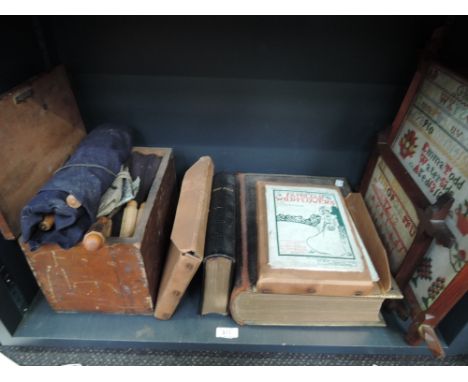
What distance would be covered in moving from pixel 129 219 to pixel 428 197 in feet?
2.27

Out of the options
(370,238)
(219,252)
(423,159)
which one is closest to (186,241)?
(219,252)

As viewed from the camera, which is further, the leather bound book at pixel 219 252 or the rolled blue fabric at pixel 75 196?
the leather bound book at pixel 219 252

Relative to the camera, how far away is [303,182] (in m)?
0.98

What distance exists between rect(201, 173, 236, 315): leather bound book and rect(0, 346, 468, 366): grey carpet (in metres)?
0.11

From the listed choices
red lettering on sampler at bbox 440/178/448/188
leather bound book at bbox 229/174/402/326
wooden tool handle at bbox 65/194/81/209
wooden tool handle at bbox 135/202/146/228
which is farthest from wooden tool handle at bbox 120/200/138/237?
red lettering on sampler at bbox 440/178/448/188

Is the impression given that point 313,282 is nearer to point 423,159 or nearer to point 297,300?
point 297,300

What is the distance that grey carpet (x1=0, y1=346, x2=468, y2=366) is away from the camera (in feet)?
2.35

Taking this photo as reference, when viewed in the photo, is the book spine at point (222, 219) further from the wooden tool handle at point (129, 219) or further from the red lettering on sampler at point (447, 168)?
the red lettering on sampler at point (447, 168)

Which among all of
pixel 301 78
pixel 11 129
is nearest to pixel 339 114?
pixel 301 78

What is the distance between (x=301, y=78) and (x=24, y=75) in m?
0.73

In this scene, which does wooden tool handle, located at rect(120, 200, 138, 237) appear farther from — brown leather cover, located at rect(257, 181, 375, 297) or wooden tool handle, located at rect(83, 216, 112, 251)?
brown leather cover, located at rect(257, 181, 375, 297)

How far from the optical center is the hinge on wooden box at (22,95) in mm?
636

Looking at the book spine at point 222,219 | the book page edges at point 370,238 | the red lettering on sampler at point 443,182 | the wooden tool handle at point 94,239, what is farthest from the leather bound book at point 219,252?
the red lettering on sampler at point 443,182

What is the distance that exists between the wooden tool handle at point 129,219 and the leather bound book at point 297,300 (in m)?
0.26
